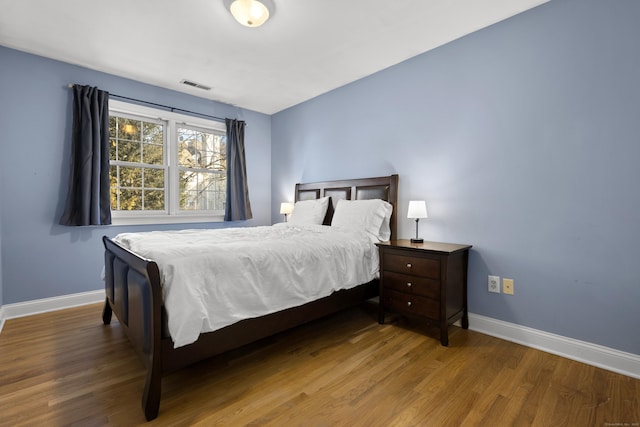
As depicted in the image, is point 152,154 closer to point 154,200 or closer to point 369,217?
point 154,200

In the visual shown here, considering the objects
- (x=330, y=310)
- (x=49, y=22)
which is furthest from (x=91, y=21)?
(x=330, y=310)

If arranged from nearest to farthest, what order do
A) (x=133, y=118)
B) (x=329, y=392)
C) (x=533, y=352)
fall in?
1. (x=329, y=392)
2. (x=533, y=352)
3. (x=133, y=118)

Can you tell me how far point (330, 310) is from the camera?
7.84 ft

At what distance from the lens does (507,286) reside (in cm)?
233

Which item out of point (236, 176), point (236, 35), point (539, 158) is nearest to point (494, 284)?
point (539, 158)

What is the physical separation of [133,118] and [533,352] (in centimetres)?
459

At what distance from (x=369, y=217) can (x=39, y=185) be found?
331 cm

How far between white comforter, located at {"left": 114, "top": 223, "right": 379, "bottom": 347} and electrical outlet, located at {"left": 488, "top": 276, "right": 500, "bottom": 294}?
0.97m

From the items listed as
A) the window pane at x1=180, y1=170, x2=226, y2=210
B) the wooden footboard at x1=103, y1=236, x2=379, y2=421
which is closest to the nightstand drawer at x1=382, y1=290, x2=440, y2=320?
the wooden footboard at x1=103, y1=236, x2=379, y2=421

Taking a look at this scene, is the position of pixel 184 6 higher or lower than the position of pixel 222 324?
higher

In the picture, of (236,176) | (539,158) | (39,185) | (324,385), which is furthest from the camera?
(236,176)

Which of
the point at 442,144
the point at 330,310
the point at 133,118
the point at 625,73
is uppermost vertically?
the point at 133,118

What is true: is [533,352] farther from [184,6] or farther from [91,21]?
[91,21]

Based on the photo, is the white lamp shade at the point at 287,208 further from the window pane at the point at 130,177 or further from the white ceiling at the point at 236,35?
the window pane at the point at 130,177
